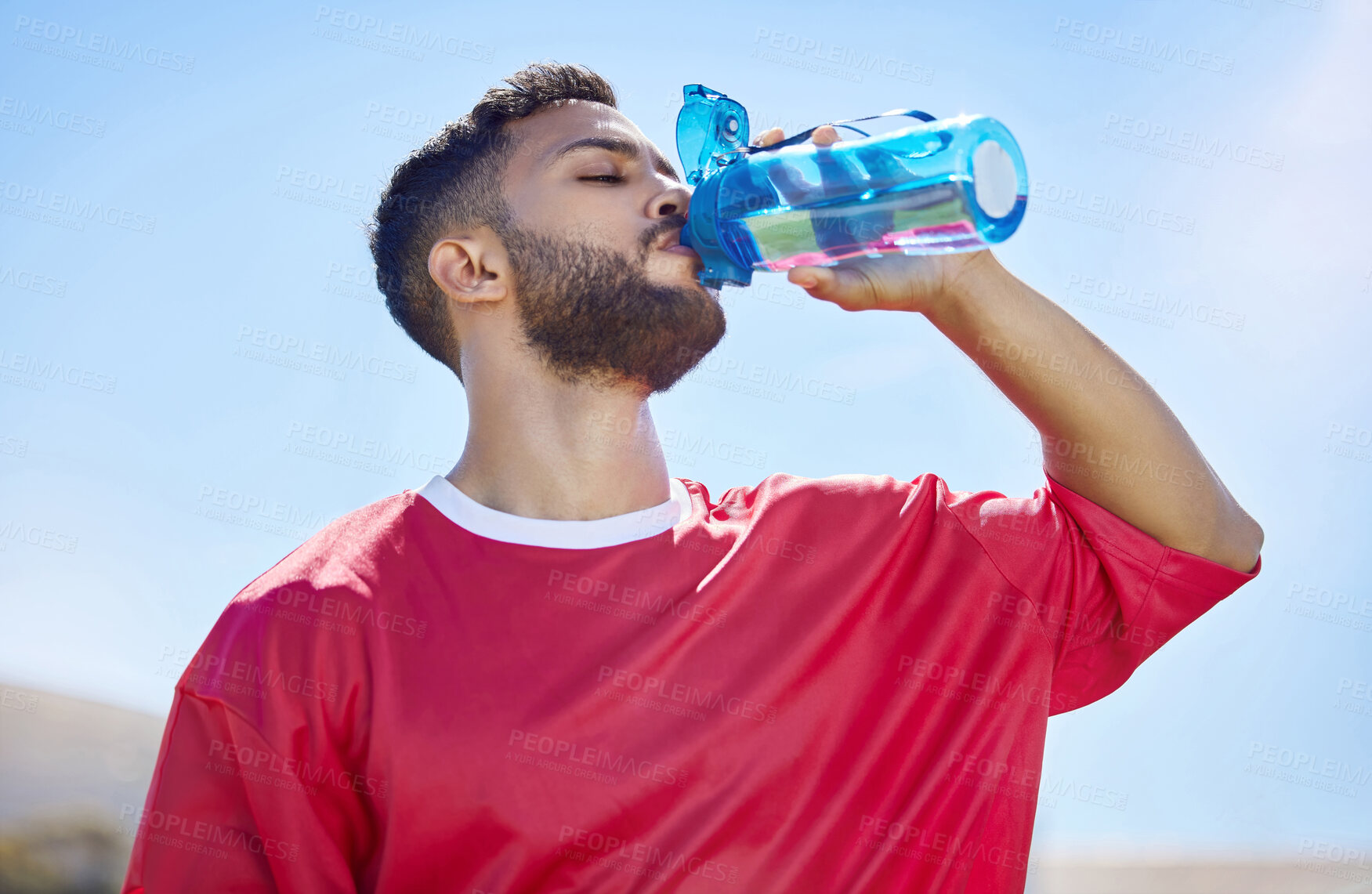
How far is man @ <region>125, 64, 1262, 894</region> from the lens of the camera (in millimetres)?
1487

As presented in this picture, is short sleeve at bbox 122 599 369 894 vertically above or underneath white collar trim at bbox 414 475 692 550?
underneath

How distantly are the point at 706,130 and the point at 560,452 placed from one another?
73 centimetres

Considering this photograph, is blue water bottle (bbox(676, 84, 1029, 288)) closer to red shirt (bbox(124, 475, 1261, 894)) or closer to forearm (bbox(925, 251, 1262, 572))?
forearm (bbox(925, 251, 1262, 572))

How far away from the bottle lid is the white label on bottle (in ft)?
2.05

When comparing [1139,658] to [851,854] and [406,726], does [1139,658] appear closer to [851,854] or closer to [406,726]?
[851,854]

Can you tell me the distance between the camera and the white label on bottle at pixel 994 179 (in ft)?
4.73

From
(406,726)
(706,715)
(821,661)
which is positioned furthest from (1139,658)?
(406,726)

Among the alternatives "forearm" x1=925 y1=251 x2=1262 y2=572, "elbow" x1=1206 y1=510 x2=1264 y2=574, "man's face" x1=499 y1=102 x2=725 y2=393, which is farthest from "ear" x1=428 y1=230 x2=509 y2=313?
"elbow" x1=1206 y1=510 x2=1264 y2=574

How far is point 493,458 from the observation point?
1970 millimetres

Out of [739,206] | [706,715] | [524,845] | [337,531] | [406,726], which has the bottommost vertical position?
[524,845]

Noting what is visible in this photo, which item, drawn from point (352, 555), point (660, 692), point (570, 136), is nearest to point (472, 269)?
point (570, 136)

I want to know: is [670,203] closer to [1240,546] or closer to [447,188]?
[447,188]

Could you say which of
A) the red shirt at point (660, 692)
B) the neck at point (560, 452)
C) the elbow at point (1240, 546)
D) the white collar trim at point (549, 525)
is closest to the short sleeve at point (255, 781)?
the red shirt at point (660, 692)

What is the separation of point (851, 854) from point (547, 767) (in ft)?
1.72
